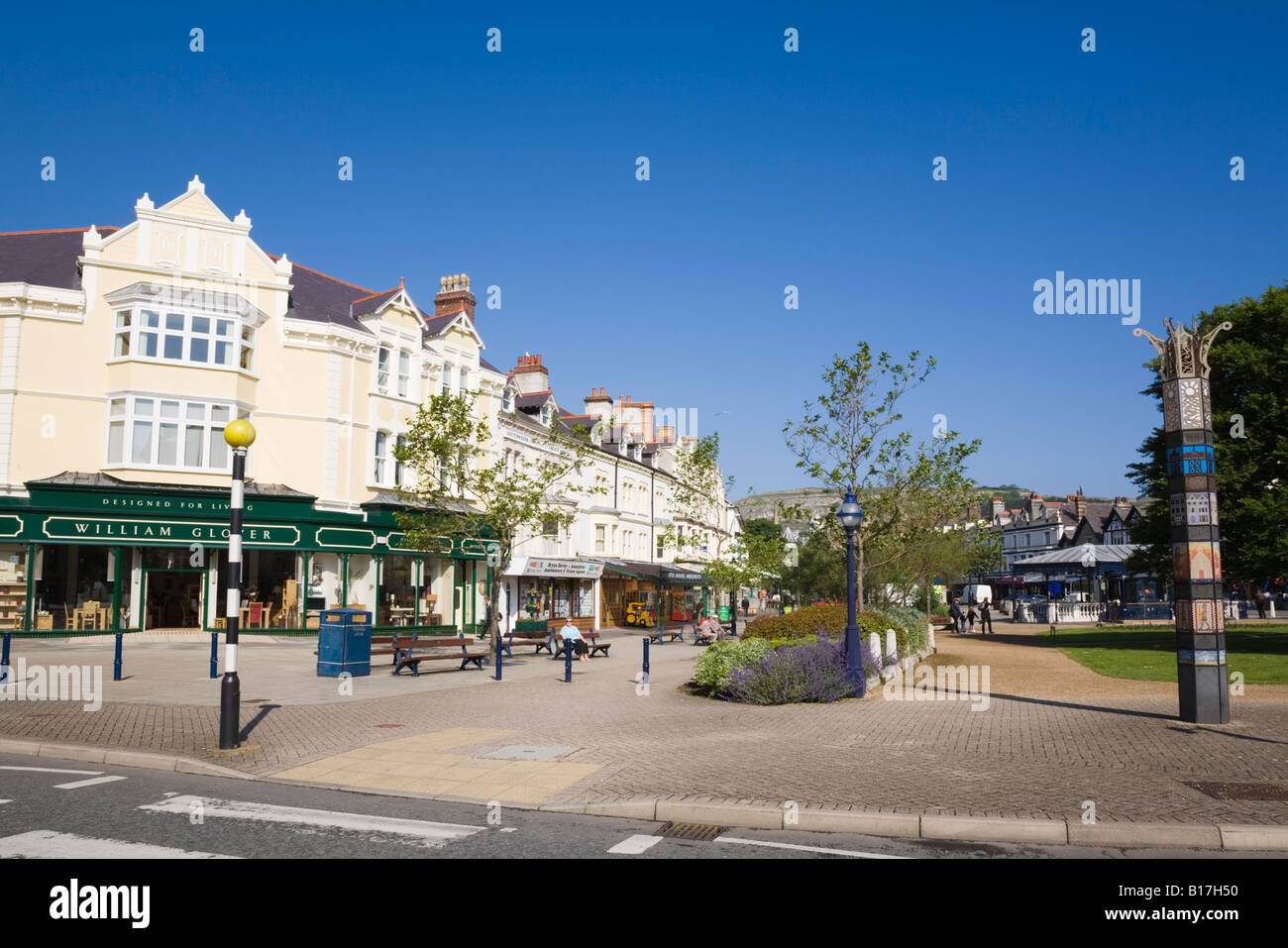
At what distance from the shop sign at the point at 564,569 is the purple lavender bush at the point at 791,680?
75.6 ft

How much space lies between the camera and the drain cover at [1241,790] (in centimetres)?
830

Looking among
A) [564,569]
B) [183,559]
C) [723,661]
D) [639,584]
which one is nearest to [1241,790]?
[723,661]

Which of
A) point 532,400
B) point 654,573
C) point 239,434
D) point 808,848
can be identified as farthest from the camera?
point 654,573

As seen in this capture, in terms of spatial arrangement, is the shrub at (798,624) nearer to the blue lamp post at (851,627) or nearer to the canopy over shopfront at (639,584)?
the blue lamp post at (851,627)

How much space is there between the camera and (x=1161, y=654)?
26.5 meters

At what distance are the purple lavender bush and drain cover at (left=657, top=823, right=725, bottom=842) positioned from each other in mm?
7877

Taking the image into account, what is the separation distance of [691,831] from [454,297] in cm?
3270

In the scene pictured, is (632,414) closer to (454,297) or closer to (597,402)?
(597,402)

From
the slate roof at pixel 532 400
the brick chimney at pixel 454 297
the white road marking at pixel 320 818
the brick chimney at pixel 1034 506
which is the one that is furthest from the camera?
the brick chimney at pixel 1034 506

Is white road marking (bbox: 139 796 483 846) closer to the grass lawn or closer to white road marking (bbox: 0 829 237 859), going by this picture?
white road marking (bbox: 0 829 237 859)

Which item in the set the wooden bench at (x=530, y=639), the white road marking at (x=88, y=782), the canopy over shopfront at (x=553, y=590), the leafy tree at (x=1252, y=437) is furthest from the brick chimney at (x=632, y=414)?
the white road marking at (x=88, y=782)

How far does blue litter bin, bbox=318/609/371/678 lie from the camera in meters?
19.9
